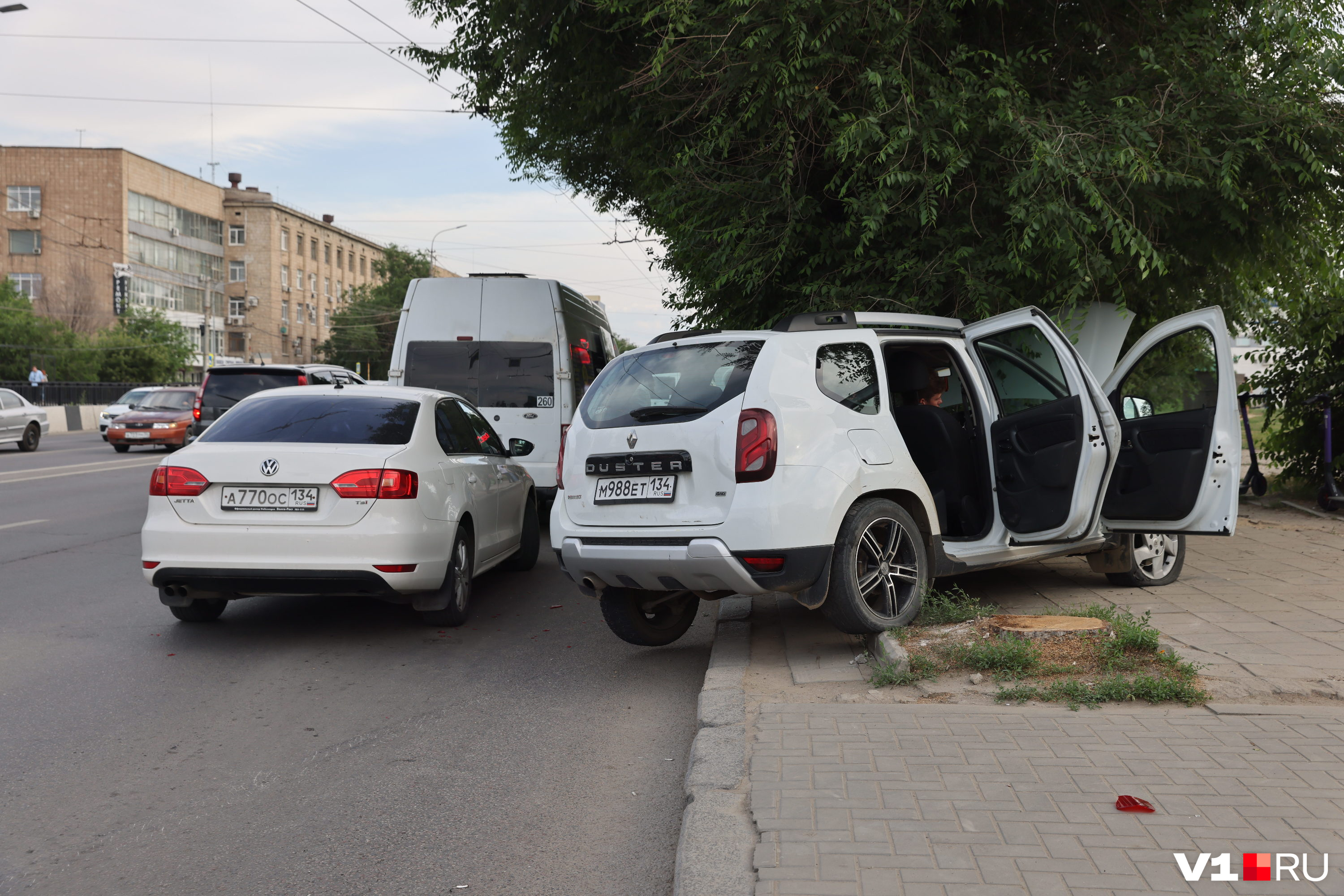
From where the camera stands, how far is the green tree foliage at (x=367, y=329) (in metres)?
80.0

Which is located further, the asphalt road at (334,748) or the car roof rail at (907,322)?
the car roof rail at (907,322)

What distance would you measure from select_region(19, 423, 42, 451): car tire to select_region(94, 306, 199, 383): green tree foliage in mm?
29665

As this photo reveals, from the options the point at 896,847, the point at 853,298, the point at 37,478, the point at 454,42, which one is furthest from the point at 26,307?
the point at 896,847

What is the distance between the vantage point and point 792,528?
569 centimetres

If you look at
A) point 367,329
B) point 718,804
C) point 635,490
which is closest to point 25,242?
point 367,329

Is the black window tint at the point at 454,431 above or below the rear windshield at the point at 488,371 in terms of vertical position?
below

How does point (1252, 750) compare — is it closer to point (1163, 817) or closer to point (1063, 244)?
point (1163, 817)

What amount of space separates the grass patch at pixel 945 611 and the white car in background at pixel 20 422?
25202mm

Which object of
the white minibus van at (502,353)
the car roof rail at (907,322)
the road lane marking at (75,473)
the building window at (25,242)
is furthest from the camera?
the building window at (25,242)

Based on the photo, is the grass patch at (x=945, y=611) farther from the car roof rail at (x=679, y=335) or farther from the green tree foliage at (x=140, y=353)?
the green tree foliage at (x=140, y=353)

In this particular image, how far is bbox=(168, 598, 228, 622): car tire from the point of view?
24.5ft

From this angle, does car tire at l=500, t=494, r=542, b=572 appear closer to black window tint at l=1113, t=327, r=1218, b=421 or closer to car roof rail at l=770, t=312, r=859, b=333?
car roof rail at l=770, t=312, r=859, b=333

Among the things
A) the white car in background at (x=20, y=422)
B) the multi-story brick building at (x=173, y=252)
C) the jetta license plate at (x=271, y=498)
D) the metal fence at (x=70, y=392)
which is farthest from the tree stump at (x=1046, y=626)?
the multi-story brick building at (x=173, y=252)

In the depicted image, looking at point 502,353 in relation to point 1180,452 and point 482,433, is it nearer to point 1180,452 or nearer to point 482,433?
point 482,433
